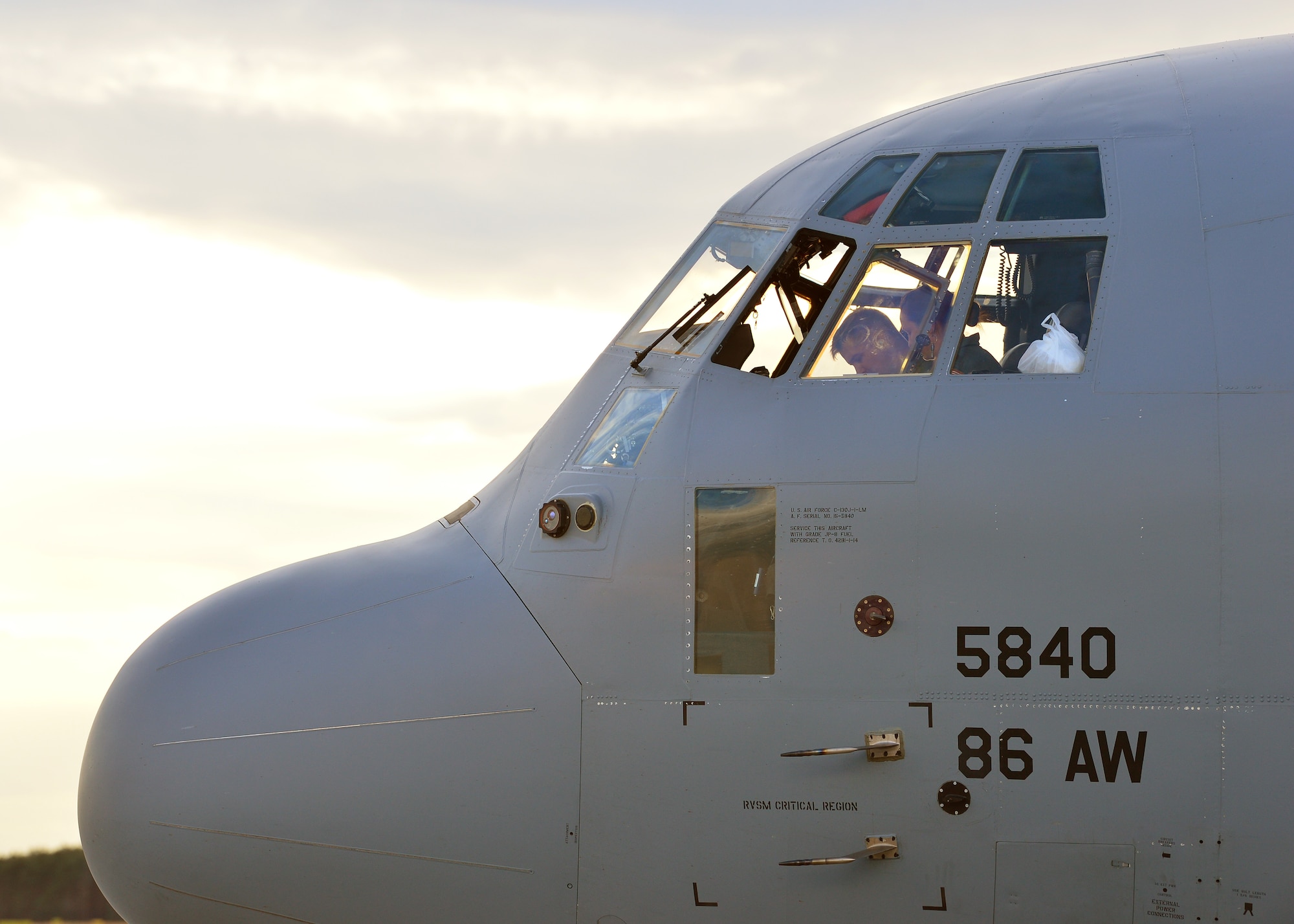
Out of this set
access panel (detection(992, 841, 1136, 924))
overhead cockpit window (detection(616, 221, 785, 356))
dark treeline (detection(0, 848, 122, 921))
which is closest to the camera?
access panel (detection(992, 841, 1136, 924))

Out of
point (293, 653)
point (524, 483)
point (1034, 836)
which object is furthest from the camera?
point (524, 483)

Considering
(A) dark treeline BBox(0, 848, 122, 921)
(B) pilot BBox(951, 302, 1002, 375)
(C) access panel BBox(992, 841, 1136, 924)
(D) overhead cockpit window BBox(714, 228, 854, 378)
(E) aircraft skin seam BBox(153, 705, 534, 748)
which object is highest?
(D) overhead cockpit window BBox(714, 228, 854, 378)

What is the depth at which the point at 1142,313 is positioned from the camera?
6742 millimetres

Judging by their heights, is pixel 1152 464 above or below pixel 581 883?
above

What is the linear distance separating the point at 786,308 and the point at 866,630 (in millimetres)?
1948

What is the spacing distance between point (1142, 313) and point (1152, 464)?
868 millimetres

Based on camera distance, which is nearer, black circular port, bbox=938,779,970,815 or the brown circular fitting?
black circular port, bbox=938,779,970,815

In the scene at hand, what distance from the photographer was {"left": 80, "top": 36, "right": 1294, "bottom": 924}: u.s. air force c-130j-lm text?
6.39 meters

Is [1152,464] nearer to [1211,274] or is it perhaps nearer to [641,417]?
[1211,274]

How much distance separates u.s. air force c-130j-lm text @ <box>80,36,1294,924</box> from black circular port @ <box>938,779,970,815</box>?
2 cm

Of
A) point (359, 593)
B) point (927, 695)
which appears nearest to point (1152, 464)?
point (927, 695)

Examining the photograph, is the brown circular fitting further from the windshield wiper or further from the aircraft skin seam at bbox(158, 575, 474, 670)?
the aircraft skin seam at bbox(158, 575, 474, 670)

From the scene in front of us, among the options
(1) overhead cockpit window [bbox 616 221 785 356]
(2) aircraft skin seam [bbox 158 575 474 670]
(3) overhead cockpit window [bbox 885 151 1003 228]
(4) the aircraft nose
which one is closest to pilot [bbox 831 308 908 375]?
(3) overhead cockpit window [bbox 885 151 1003 228]

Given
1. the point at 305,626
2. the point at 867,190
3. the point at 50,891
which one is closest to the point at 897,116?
the point at 867,190
